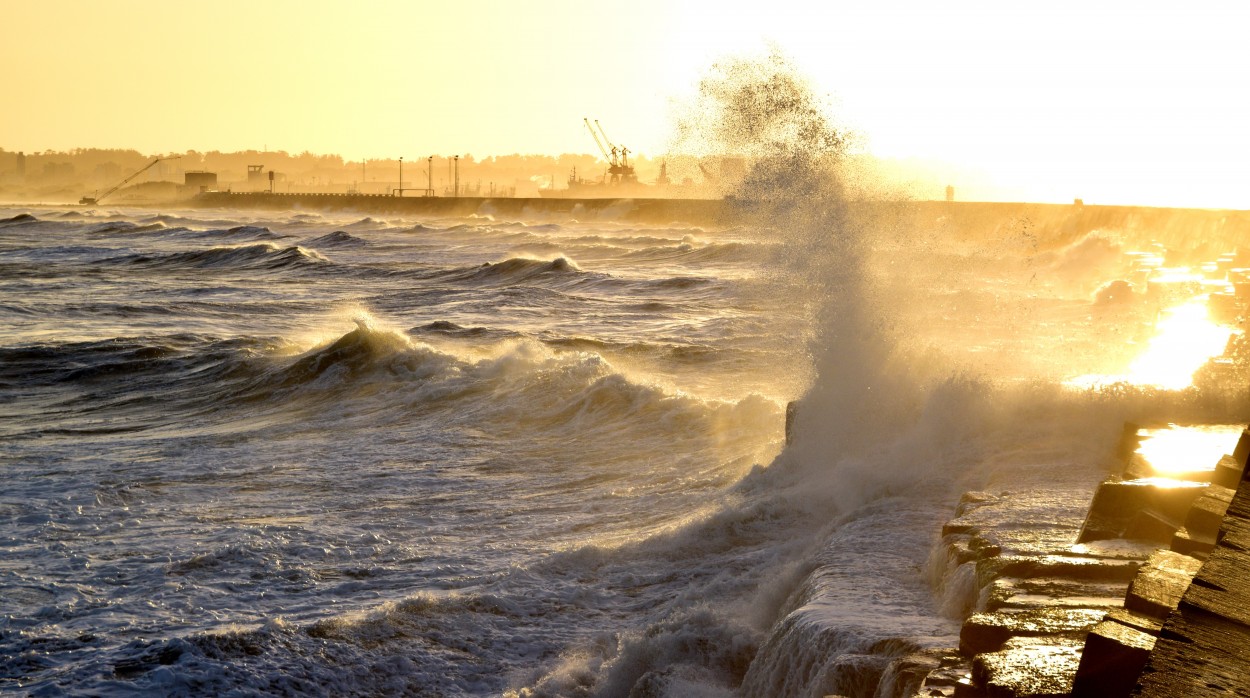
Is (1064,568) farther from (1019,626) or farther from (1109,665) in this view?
(1109,665)

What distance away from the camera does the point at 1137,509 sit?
5590mm

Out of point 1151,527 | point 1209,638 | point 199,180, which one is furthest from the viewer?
point 199,180

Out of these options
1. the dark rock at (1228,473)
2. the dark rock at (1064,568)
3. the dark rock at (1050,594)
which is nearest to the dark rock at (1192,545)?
the dark rock at (1064,568)

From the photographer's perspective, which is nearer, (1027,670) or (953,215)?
(1027,670)

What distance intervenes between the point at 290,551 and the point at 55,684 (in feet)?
8.07

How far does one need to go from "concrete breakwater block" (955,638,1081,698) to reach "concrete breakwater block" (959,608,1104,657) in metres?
0.10

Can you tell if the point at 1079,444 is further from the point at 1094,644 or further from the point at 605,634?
the point at 1094,644

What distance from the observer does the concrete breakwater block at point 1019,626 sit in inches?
160

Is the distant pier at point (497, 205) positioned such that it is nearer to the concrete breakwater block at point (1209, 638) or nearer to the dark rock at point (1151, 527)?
the dark rock at point (1151, 527)

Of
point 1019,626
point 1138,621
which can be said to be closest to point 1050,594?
point 1019,626

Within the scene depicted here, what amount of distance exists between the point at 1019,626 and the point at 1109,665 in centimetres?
82

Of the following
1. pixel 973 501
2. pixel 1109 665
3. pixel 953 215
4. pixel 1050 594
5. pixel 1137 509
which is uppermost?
pixel 953 215

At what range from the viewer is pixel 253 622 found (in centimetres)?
697

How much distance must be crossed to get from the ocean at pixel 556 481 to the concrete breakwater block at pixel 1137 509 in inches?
31.0
